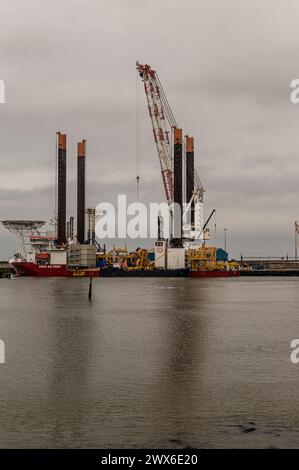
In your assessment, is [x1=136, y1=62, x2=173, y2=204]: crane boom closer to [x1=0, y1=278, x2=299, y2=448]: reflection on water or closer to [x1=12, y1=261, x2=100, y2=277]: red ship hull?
[x1=12, y1=261, x2=100, y2=277]: red ship hull

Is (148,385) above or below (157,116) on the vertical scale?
below

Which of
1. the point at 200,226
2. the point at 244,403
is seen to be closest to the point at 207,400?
the point at 244,403

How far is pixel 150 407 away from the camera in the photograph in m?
22.5

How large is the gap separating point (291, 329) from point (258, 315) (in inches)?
516

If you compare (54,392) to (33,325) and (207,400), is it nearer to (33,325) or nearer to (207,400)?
(207,400)

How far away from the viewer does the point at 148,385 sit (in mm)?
26656

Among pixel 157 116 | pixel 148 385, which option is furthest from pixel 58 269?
pixel 148 385

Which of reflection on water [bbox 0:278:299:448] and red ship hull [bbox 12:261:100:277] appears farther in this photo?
red ship hull [bbox 12:261:100:277]

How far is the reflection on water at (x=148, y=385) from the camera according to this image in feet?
63.0

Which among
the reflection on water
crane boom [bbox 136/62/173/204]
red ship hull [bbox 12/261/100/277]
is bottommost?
the reflection on water

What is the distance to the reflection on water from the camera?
63.0 ft

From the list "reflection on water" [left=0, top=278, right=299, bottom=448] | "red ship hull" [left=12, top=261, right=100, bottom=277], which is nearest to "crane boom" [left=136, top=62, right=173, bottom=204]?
"red ship hull" [left=12, top=261, right=100, bottom=277]

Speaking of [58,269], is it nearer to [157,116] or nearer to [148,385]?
[157,116]

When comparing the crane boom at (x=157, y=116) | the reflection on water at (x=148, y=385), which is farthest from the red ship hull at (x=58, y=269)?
the reflection on water at (x=148, y=385)
